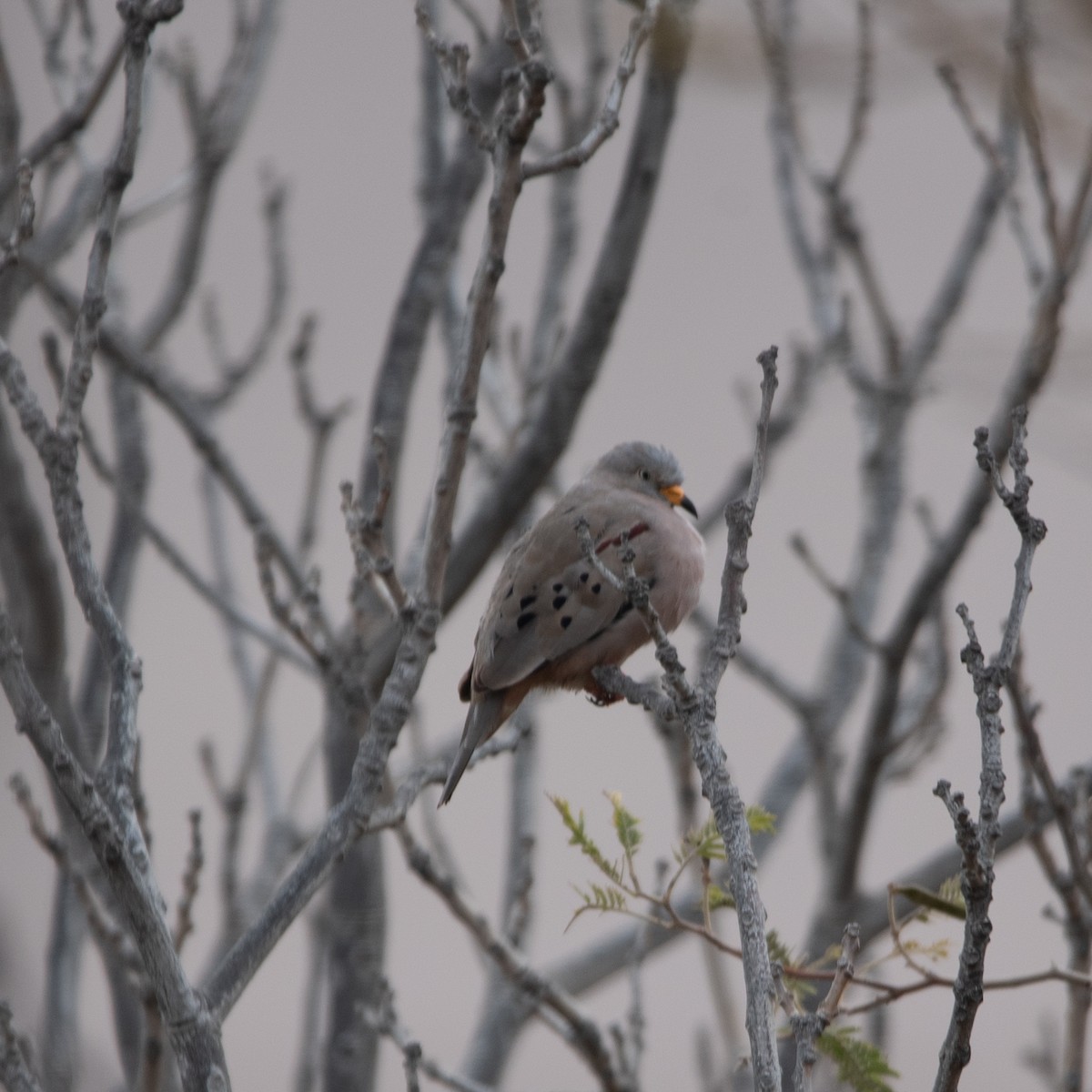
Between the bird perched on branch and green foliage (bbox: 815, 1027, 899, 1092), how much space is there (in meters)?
1.06

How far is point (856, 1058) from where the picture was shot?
2.02m

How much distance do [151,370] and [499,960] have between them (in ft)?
5.79

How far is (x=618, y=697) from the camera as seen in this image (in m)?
3.25

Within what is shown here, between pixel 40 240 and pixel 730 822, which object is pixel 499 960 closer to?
pixel 730 822

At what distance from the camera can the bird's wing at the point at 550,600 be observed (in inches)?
121

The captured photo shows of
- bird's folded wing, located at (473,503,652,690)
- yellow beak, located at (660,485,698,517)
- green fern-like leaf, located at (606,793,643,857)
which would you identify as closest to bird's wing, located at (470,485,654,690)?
bird's folded wing, located at (473,503,652,690)

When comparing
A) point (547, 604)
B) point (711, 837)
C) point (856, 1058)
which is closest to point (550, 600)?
point (547, 604)

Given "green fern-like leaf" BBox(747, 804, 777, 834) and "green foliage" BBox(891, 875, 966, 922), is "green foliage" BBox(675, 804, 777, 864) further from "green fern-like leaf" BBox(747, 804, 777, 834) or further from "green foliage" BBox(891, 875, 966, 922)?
"green foliage" BBox(891, 875, 966, 922)

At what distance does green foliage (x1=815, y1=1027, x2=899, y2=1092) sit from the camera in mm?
2010

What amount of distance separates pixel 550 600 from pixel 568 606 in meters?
0.04

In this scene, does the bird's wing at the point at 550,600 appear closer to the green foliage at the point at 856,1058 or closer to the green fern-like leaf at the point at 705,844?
the green fern-like leaf at the point at 705,844

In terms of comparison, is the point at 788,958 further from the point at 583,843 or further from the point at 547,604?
the point at 547,604

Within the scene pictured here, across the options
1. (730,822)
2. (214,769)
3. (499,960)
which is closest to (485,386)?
(214,769)

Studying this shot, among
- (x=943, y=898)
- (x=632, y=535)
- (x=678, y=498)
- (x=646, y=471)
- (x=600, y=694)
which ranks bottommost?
(x=943, y=898)
